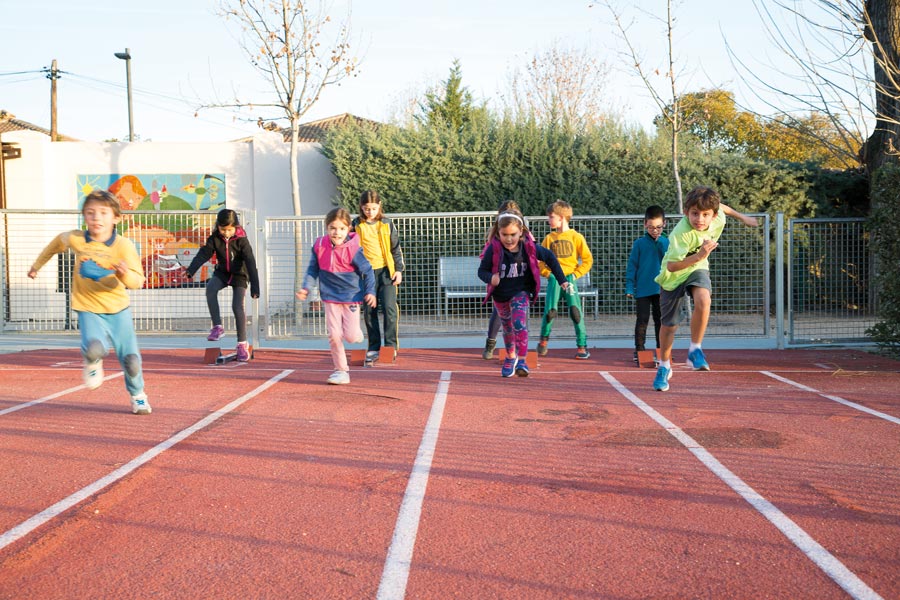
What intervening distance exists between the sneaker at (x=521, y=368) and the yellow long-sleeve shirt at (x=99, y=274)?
402 centimetres

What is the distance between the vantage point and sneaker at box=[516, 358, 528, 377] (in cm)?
877

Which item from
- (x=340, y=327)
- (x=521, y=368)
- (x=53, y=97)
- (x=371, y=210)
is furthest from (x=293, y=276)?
(x=53, y=97)

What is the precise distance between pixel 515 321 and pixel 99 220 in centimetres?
420

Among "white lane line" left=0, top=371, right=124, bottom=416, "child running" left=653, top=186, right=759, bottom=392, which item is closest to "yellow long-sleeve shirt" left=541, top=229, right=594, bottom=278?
"child running" left=653, top=186, right=759, bottom=392

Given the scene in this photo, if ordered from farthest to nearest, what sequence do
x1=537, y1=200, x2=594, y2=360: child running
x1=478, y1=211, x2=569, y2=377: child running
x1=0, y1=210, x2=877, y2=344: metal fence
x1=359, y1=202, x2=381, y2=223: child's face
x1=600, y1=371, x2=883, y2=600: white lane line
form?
1. x1=0, y1=210, x2=877, y2=344: metal fence
2. x1=537, y1=200, x2=594, y2=360: child running
3. x1=359, y1=202, x2=381, y2=223: child's face
4. x1=478, y1=211, x2=569, y2=377: child running
5. x1=600, y1=371, x2=883, y2=600: white lane line

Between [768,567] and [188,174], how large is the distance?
16.4 meters

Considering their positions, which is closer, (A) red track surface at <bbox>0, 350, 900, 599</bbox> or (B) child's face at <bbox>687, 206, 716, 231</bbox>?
(A) red track surface at <bbox>0, 350, 900, 599</bbox>

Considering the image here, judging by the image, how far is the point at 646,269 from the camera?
32.1 feet

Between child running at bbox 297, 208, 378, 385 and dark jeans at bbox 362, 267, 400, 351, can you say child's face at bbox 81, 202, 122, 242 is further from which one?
dark jeans at bbox 362, 267, 400, 351

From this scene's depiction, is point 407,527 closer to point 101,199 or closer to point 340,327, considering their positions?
point 101,199

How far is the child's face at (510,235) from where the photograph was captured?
839 centimetres

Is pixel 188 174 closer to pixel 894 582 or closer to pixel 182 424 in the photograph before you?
pixel 182 424

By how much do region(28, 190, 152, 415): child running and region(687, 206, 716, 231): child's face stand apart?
4.75 m

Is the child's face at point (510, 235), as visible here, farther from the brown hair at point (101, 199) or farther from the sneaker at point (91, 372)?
the sneaker at point (91, 372)
